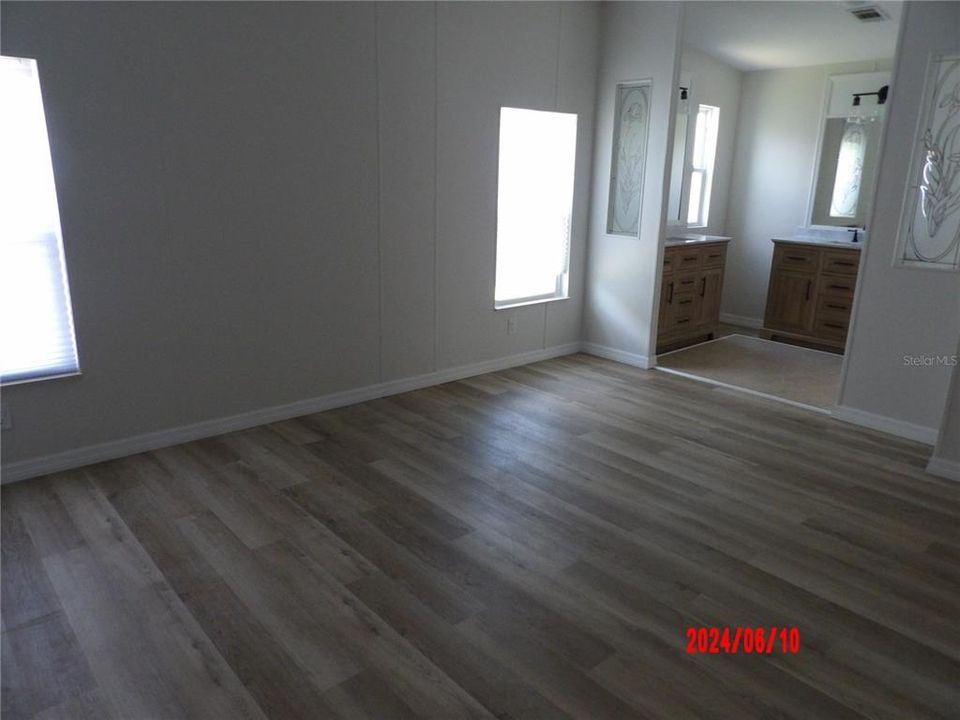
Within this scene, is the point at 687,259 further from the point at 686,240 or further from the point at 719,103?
the point at 719,103

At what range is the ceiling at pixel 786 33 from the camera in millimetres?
4758

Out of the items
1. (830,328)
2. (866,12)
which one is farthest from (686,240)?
(866,12)

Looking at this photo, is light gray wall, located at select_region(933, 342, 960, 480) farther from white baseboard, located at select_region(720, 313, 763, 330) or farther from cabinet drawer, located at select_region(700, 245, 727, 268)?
white baseboard, located at select_region(720, 313, 763, 330)

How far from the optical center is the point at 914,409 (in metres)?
3.94

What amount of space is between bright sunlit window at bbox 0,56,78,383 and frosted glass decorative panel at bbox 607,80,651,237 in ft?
12.6

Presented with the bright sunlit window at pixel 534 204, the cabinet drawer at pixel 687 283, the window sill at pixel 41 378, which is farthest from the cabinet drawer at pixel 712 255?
the window sill at pixel 41 378

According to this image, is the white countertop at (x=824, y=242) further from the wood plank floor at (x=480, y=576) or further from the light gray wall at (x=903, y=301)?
the wood plank floor at (x=480, y=576)

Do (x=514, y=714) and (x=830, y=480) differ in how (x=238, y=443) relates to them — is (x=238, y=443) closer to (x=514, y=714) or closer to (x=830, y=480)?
(x=514, y=714)

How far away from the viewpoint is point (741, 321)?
7234 millimetres

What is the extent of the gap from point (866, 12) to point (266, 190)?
14.0 feet

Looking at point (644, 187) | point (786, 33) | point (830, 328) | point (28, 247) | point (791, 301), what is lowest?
point (830, 328)

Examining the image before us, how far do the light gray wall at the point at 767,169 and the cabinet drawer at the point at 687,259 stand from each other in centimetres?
144

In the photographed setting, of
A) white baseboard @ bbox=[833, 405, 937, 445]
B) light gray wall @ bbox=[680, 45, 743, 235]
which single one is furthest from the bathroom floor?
light gray wall @ bbox=[680, 45, 743, 235]

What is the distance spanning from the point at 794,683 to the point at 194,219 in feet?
10.8
